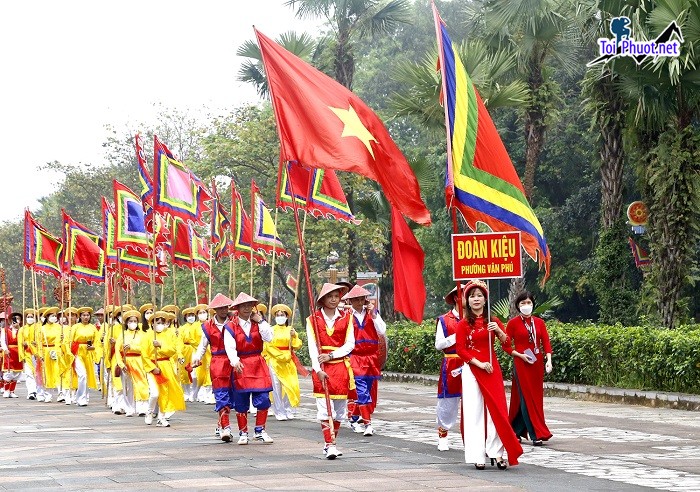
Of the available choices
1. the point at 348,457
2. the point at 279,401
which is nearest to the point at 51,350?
the point at 279,401

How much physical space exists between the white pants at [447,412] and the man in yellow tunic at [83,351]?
11.9 m

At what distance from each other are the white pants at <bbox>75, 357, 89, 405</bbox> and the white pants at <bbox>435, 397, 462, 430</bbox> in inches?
468

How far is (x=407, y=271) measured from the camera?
51.4ft

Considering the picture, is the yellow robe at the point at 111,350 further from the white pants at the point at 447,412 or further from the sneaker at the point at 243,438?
the white pants at the point at 447,412

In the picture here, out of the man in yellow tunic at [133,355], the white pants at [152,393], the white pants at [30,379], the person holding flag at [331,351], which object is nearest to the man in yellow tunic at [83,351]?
the white pants at [30,379]

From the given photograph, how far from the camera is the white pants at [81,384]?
24609mm

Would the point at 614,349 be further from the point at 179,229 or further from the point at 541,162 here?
the point at 541,162

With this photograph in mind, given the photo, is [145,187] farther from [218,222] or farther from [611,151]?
[611,151]

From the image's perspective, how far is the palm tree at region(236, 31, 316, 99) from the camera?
36438mm

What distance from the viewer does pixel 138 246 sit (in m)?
23.4

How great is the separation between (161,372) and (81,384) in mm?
5878

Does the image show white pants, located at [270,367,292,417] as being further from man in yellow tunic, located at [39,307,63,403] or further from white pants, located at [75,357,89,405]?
man in yellow tunic, located at [39,307,63,403]

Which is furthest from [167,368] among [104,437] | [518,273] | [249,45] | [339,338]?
[249,45]

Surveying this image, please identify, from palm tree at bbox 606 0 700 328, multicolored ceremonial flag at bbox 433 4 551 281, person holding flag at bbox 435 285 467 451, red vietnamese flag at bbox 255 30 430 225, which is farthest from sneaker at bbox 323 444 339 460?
palm tree at bbox 606 0 700 328
